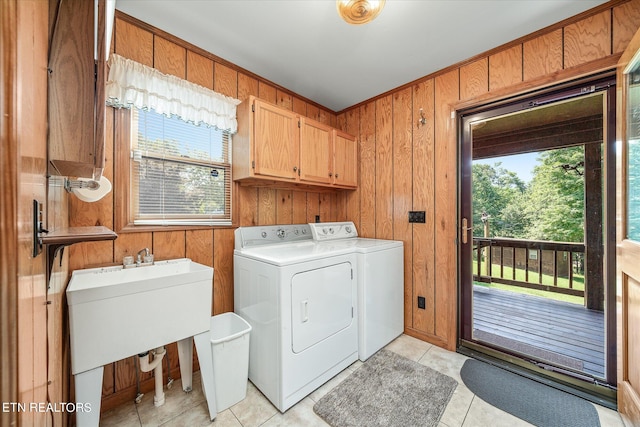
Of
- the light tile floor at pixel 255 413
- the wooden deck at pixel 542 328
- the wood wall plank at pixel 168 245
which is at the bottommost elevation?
the light tile floor at pixel 255 413

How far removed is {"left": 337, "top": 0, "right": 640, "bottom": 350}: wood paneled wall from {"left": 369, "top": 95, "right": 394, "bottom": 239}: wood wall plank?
0.04 feet

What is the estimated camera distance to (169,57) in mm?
1865

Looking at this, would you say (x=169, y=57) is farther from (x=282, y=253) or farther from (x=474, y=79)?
(x=474, y=79)

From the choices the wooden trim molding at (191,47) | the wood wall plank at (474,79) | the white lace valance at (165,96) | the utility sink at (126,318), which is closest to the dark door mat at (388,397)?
the utility sink at (126,318)

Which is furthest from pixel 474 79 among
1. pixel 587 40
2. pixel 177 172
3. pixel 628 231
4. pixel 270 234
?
pixel 177 172

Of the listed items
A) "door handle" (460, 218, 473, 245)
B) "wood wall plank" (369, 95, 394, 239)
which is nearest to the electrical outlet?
"wood wall plank" (369, 95, 394, 239)

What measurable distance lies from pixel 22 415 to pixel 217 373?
1.38 meters

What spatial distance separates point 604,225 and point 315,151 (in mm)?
2255

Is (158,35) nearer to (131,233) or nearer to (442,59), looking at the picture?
(131,233)

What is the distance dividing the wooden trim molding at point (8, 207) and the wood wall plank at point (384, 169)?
263 centimetres

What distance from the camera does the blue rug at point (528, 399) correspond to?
4.90 feet

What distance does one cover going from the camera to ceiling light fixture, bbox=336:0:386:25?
132cm

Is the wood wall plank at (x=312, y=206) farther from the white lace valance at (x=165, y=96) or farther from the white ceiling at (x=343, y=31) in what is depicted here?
the white ceiling at (x=343, y=31)

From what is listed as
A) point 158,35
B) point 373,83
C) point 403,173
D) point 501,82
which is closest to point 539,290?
point 403,173
